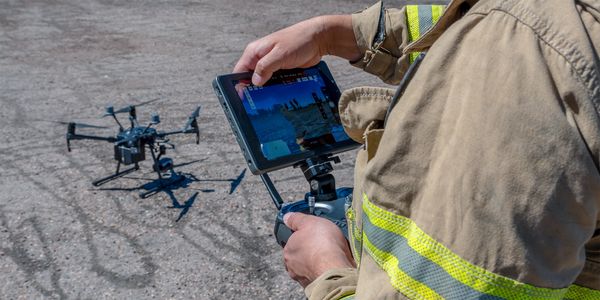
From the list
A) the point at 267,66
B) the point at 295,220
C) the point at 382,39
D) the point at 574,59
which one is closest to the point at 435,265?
the point at 574,59

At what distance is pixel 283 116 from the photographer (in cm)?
206

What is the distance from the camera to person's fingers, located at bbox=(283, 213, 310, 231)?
5.77 feet

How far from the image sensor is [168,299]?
3.37 m

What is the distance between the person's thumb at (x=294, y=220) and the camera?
176 centimetres

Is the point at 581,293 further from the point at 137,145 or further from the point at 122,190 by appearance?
the point at 122,190

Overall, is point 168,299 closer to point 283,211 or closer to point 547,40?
point 283,211

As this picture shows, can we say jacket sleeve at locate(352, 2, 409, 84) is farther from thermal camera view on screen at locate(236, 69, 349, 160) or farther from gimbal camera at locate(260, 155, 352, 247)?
gimbal camera at locate(260, 155, 352, 247)

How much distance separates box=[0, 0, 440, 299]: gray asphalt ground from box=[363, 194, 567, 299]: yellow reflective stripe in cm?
238

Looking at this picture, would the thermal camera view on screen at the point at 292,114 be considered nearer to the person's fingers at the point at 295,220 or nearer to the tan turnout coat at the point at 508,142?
the person's fingers at the point at 295,220

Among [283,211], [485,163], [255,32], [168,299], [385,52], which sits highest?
[485,163]

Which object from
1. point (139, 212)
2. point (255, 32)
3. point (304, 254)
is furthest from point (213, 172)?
point (255, 32)

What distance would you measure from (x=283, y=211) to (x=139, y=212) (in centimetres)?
241

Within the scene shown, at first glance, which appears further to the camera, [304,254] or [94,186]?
[94,186]

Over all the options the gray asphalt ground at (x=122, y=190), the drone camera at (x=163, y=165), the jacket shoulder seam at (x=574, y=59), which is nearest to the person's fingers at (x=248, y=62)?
the jacket shoulder seam at (x=574, y=59)
